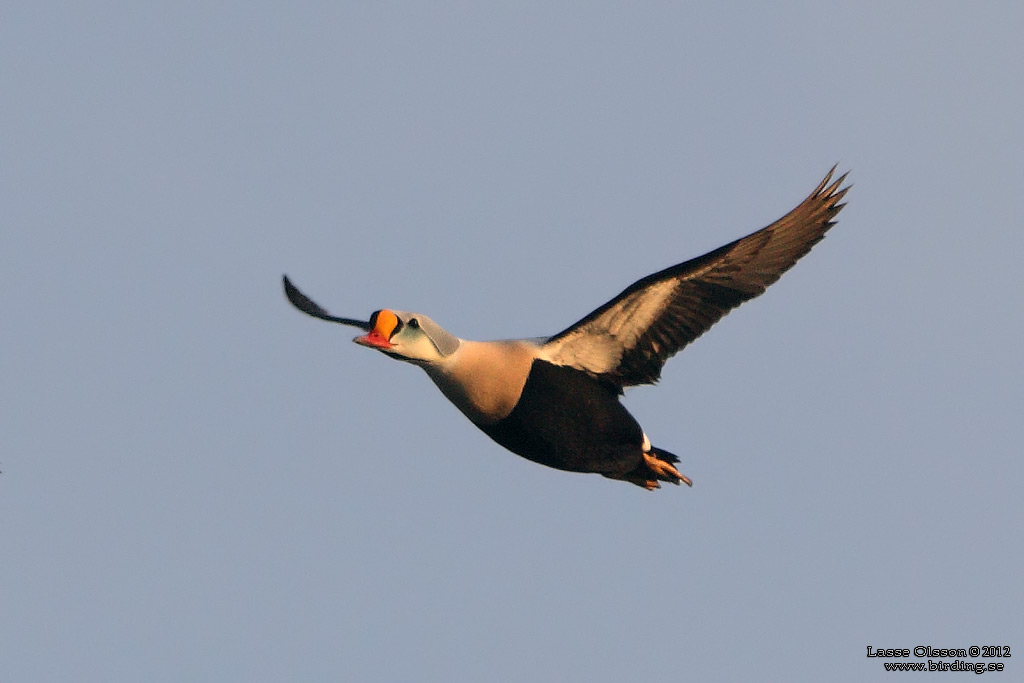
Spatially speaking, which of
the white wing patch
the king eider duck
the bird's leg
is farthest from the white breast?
the bird's leg

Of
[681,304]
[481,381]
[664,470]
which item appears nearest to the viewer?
[481,381]

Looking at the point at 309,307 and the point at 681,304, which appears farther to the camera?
the point at 309,307

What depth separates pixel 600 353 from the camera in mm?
11664

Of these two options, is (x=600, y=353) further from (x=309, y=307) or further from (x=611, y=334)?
(x=309, y=307)

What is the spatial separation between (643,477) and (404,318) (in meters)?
2.75

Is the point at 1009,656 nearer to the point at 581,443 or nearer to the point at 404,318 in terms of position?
Result: the point at 581,443

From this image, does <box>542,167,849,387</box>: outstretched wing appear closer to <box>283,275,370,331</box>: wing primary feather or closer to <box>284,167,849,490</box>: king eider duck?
<box>284,167,849,490</box>: king eider duck

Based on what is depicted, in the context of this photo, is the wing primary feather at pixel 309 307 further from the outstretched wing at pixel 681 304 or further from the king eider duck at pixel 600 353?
the outstretched wing at pixel 681 304

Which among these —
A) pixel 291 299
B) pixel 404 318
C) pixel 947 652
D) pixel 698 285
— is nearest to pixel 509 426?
pixel 404 318

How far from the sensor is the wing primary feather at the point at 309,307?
1178 centimetres

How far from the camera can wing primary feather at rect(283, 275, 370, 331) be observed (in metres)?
11.8

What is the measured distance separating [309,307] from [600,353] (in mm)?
2807

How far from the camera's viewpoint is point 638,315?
37.9ft

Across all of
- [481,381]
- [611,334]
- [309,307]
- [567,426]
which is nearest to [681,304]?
[611,334]
